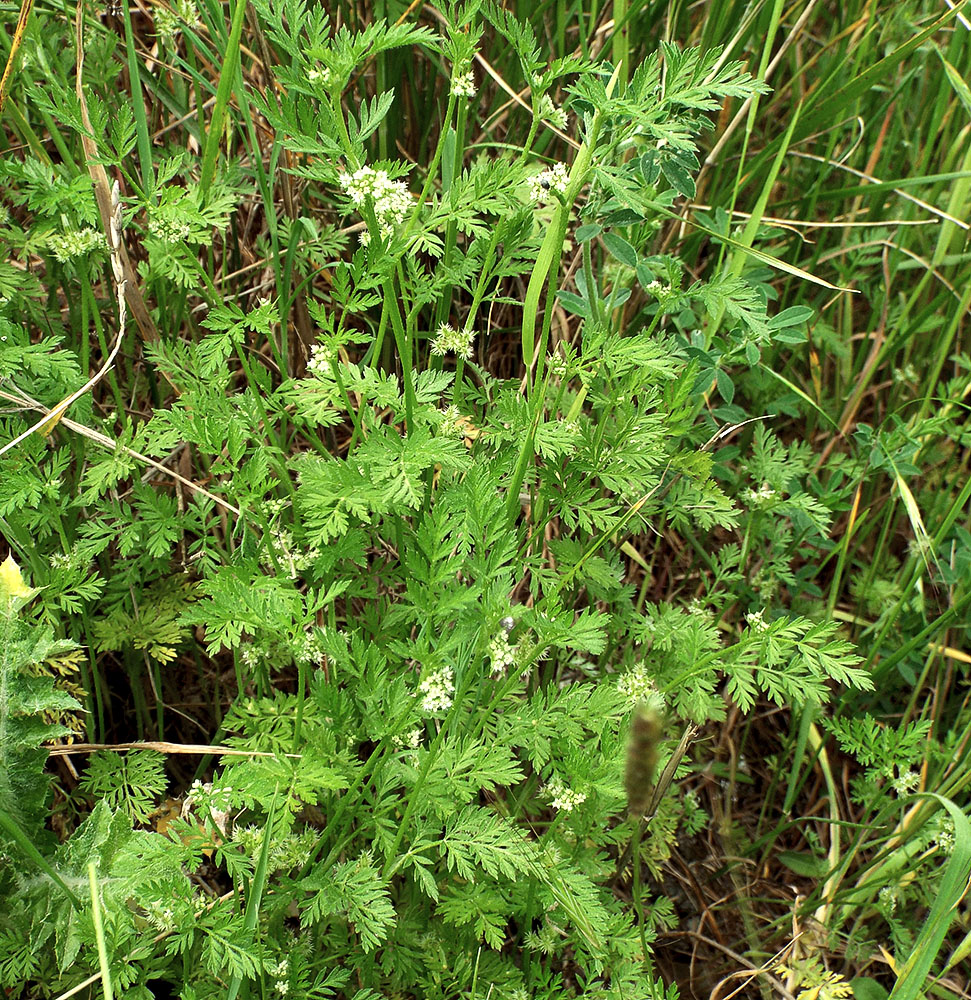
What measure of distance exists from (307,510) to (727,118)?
1.89 m

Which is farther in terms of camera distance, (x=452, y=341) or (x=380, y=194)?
(x=452, y=341)

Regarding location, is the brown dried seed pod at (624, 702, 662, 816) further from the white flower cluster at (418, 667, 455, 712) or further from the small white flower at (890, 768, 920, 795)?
the small white flower at (890, 768, 920, 795)

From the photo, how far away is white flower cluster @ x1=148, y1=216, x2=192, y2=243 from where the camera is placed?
1.79 m

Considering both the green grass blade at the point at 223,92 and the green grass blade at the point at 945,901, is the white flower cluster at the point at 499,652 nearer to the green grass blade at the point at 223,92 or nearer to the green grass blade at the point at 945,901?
the green grass blade at the point at 945,901

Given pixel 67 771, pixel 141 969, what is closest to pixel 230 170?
pixel 67 771

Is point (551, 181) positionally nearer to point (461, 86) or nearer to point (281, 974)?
point (461, 86)

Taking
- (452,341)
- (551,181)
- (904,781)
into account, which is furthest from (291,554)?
(904,781)

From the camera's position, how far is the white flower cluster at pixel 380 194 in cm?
152

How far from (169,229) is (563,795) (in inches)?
50.0

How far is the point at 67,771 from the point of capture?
7.35 feet

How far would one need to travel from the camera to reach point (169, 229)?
183cm

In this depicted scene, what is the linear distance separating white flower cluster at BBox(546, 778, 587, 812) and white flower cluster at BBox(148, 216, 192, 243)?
121 centimetres

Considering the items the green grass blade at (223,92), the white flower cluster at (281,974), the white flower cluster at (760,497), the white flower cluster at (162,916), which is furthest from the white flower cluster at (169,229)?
the white flower cluster at (760,497)

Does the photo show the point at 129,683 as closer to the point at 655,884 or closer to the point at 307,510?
the point at 307,510
